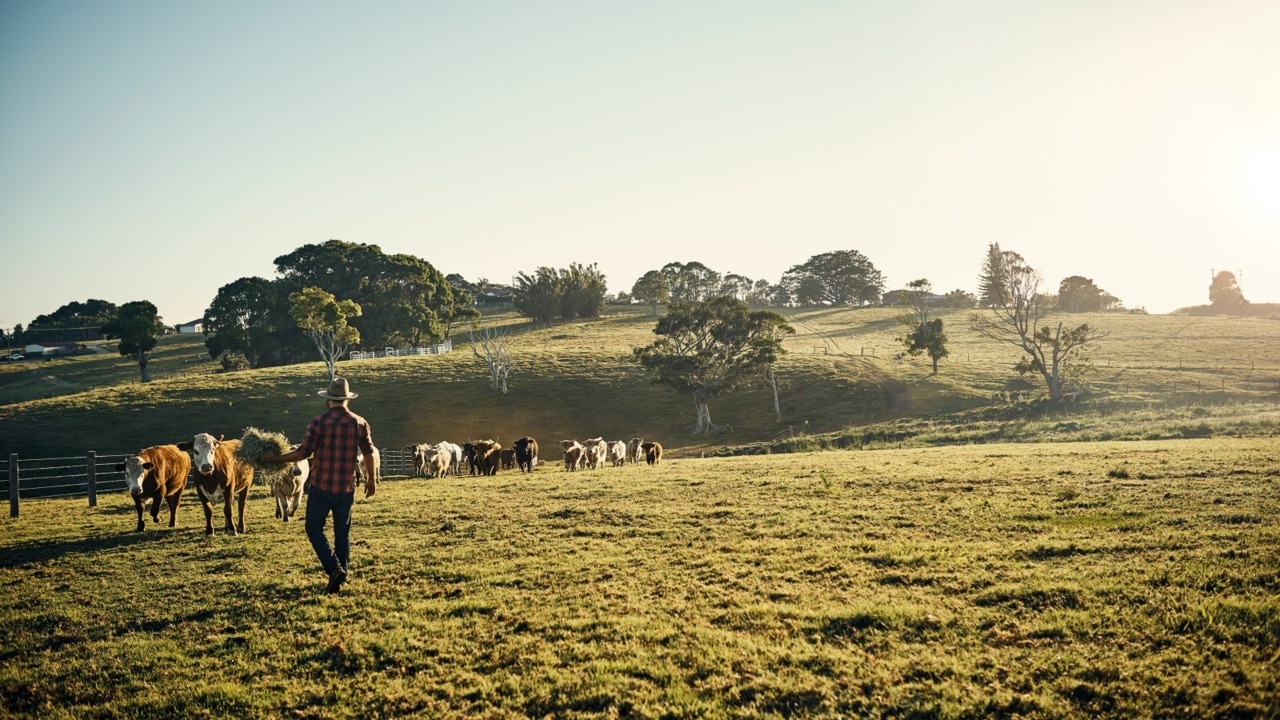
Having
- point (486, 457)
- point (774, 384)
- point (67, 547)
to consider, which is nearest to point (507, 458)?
point (486, 457)

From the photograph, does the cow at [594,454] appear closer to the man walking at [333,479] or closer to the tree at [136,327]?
the man walking at [333,479]

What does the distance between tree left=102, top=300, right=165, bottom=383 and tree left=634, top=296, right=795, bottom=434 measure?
57921mm

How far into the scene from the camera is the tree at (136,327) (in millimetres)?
76375

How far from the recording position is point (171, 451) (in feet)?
49.2

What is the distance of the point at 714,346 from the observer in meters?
60.6

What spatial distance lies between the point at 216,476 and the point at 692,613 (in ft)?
35.0

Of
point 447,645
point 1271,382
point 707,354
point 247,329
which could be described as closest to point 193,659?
point 447,645

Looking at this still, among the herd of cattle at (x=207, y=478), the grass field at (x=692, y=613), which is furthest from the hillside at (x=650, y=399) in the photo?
the herd of cattle at (x=207, y=478)

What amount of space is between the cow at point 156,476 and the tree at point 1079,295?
499 ft

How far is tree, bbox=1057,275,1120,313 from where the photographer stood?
13688 centimetres

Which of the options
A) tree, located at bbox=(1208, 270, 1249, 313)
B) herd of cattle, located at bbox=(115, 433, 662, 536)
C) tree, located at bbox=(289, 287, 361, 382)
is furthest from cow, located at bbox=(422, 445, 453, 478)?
tree, located at bbox=(1208, 270, 1249, 313)

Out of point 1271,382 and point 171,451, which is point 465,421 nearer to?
point 171,451

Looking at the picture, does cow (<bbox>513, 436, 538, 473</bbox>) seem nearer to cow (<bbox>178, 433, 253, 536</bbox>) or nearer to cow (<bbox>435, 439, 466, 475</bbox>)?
cow (<bbox>435, 439, 466, 475</bbox>)

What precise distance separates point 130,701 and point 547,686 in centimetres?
382
